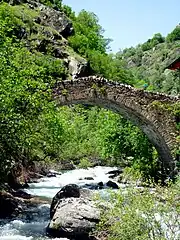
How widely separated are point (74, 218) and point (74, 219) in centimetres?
3

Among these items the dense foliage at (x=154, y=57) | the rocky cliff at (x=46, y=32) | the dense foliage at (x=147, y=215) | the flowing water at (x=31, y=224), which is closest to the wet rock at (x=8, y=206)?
the flowing water at (x=31, y=224)

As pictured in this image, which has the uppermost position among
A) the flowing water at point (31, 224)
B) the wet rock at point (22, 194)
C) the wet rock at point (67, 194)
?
the wet rock at point (67, 194)

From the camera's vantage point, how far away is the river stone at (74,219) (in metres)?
12.0

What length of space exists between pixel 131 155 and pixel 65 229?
1463 cm

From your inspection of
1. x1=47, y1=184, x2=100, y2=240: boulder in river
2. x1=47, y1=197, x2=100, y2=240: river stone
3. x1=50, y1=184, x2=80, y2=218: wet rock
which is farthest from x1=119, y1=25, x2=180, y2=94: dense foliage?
x1=47, y1=197, x2=100, y2=240: river stone

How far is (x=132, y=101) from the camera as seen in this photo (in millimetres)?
19547

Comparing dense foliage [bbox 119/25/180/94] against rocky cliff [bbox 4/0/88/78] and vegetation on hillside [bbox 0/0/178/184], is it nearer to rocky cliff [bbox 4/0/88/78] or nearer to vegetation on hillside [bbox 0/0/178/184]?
vegetation on hillside [bbox 0/0/178/184]

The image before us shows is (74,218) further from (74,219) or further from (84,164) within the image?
(84,164)

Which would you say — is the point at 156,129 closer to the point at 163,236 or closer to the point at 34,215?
the point at 34,215

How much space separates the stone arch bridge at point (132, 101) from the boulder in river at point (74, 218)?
20.5 feet

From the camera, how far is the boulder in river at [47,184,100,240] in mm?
11969

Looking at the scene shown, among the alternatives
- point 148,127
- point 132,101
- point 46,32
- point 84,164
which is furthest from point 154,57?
point 132,101

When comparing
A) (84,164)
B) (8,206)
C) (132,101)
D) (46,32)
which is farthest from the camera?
(46,32)

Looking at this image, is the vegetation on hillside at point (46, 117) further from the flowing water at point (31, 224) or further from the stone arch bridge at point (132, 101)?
the flowing water at point (31, 224)
